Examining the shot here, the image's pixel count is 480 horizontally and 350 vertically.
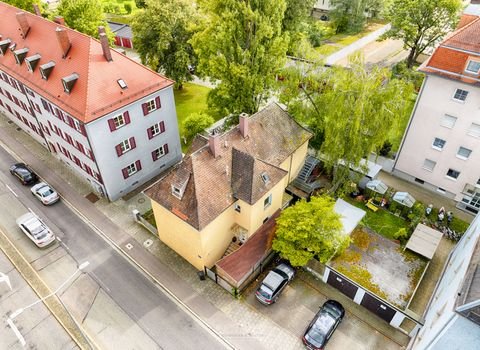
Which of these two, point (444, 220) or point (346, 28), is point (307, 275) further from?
point (346, 28)

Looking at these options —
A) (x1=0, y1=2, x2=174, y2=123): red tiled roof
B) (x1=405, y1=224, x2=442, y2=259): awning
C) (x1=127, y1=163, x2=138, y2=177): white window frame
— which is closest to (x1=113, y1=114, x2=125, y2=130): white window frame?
(x1=0, y1=2, x2=174, y2=123): red tiled roof

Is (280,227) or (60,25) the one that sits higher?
(60,25)

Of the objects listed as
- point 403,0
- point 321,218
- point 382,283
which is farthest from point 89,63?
point 403,0

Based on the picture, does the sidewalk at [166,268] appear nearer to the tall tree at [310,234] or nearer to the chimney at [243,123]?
the tall tree at [310,234]

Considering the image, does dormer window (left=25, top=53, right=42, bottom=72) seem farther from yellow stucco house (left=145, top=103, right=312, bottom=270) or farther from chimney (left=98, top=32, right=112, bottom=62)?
yellow stucco house (left=145, top=103, right=312, bottom=270)

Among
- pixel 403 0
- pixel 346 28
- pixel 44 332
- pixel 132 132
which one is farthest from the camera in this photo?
pixel 346 28

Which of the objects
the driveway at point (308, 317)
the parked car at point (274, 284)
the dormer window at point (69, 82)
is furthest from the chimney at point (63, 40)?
the parked car at point (274, 284)
